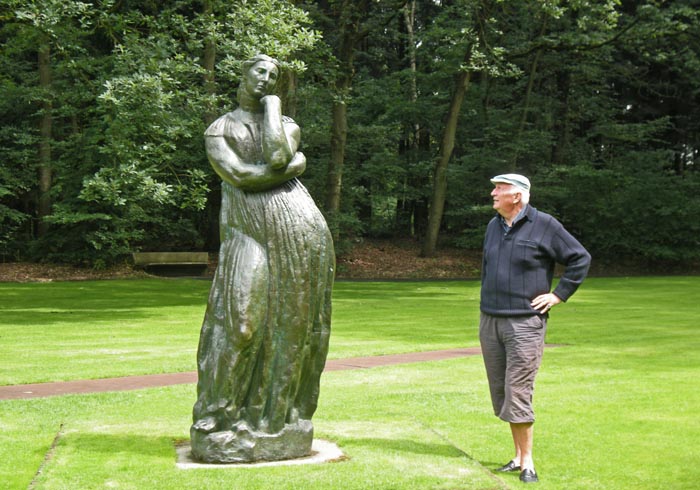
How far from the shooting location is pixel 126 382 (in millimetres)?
10258

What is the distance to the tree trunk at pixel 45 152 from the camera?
3008 cm

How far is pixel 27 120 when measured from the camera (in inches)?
1275

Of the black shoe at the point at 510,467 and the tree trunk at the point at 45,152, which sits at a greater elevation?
the tree trunk at the point at 45,152

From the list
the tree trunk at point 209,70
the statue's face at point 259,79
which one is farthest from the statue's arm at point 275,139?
the tree trunk at point 209,70

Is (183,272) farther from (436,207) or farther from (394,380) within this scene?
(394,380)

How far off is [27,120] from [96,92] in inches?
448

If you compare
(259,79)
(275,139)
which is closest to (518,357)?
(275,139)

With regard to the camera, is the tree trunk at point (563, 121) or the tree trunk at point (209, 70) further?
the tree trunk at point (563, 121)

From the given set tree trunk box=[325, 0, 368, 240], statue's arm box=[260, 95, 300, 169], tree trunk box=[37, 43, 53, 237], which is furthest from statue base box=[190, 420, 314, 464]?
tree trunk box=[37, 43, 53, 237]

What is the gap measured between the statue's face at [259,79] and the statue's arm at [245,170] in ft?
1.53

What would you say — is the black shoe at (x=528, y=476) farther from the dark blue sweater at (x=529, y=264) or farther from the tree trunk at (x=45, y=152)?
the tree trunk at (x=45, y=152)

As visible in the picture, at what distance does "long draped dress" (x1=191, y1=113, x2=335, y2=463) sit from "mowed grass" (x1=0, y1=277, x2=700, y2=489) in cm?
36

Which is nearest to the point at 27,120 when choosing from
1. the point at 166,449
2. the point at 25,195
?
the point at 25,195

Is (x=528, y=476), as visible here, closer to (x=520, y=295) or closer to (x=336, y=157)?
(x=520, y=295)
